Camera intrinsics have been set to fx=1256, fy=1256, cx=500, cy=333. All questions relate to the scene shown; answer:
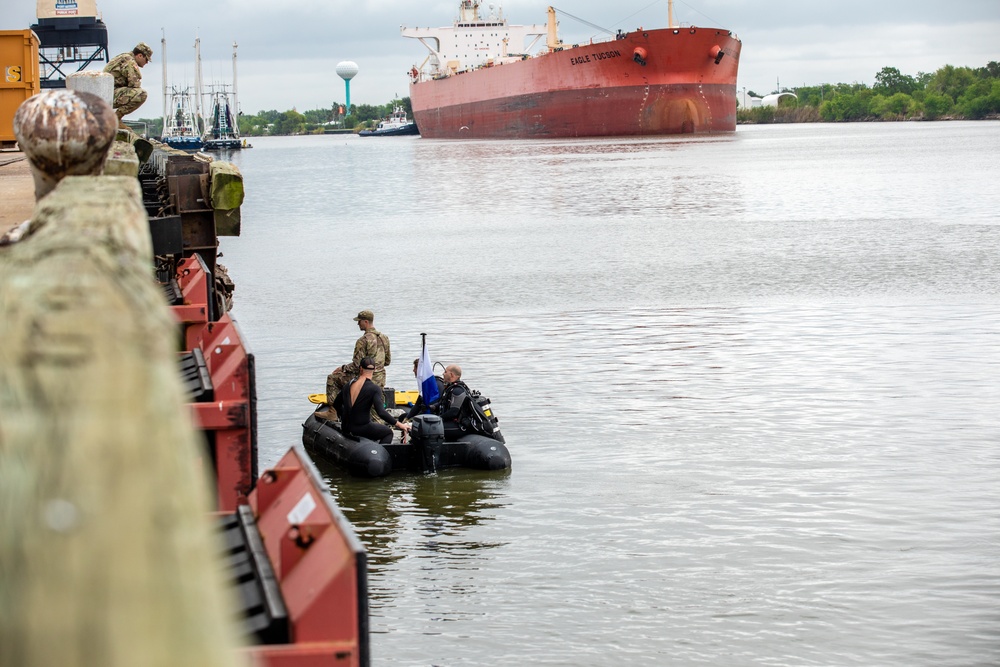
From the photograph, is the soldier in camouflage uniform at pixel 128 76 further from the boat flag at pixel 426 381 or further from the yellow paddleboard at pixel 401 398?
the yellow paddleboard at pixel 401 398

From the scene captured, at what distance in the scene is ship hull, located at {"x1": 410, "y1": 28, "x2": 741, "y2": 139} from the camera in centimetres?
8338

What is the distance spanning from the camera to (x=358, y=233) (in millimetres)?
45938

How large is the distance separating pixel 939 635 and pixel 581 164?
67.2 m

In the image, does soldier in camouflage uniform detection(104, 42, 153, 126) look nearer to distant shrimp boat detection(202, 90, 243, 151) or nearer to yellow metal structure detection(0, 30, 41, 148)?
yellow metal structure detection(0, 30, 41, 148)

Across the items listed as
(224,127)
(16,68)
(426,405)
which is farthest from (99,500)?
(224,127)

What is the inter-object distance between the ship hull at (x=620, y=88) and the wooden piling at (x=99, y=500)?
8331 cm

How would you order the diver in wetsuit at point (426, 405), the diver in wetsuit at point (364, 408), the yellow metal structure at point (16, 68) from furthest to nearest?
1. the yellow metal structure at point (16, 68)
2. the diver in wetsuit at point (426, 405)
3. the diver in wetsuit at point (364, 408)

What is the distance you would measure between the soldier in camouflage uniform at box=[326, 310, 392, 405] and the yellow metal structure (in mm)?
5783

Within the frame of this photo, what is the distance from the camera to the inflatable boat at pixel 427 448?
14195 mm

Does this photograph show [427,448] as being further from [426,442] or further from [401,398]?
[401,398]

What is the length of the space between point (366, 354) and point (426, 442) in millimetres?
1219

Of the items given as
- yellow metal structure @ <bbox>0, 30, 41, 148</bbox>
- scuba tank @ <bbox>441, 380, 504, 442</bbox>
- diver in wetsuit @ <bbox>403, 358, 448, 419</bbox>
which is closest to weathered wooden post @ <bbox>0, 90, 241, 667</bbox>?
scuba tank @ <bbox>441, 380, 504, 442</bbox>

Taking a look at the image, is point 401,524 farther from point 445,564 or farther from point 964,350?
point 964,350

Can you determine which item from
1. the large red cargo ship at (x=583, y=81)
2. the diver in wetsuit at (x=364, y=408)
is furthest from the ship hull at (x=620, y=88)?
the diver in wetsuit at (x=364, y=408)
